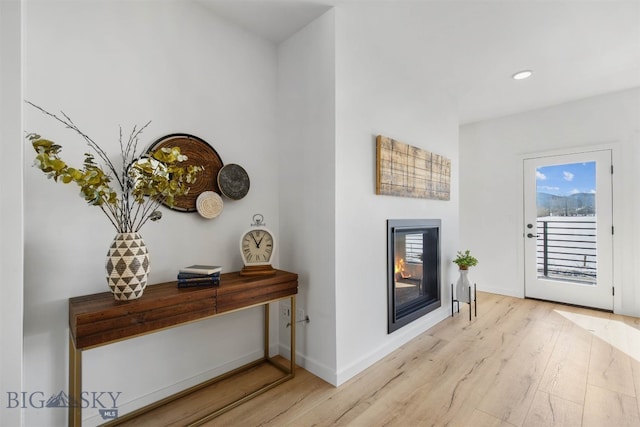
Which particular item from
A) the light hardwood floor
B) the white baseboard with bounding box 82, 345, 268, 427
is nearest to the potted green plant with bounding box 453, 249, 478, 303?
the light hardwood floor

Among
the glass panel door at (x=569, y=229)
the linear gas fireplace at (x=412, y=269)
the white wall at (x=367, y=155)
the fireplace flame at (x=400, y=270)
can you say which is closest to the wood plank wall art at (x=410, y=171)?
the white wall at (x=367, y=155)

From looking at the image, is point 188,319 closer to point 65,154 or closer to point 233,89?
point 65,154

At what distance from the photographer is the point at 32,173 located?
4.52ft

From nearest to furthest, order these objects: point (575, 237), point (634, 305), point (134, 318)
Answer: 1. point (134, 318)
2. point (634, 305)
3. point (575, 237)

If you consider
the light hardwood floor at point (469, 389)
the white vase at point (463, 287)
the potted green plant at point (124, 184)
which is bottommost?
the light hardwood floor at point (469, 389)

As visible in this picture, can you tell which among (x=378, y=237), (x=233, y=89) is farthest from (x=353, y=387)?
(x=233, y=89)

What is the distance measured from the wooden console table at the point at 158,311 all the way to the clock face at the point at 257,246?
0.13 metres

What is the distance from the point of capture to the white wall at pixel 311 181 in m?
1.98

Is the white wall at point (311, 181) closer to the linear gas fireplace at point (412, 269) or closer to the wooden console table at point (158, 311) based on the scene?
the wooden console table at point (158, 311)

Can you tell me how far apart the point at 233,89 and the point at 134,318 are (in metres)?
→ 1.62

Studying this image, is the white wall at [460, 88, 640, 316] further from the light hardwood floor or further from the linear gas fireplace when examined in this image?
the linear gas fireplace

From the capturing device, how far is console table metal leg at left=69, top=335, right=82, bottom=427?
124 cm

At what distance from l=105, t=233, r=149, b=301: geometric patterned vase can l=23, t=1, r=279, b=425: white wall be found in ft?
0.97

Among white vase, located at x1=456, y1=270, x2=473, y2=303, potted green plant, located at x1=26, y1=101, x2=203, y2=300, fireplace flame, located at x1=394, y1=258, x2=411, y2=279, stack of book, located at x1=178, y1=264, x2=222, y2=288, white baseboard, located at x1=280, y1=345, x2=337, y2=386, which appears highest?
potted green plant, located at x1=26, y1=101, x2=203, y2=300
